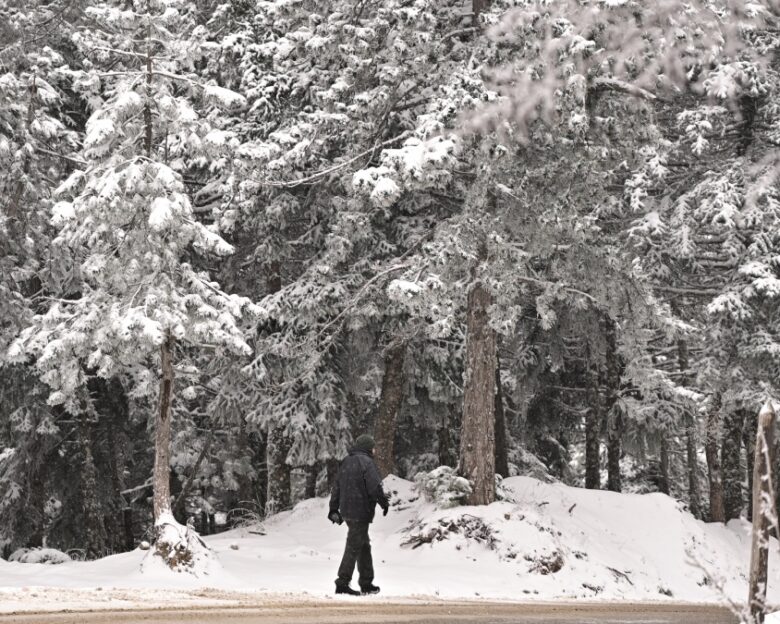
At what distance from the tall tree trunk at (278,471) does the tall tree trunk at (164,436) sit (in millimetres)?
7281

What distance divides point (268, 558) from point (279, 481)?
7.73 m

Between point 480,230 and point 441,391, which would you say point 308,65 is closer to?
point 480,230

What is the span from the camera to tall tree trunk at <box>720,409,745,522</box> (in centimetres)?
2191

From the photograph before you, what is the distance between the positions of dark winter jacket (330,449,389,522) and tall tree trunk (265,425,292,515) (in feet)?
35.3

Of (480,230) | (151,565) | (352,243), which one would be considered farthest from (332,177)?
(151,565)

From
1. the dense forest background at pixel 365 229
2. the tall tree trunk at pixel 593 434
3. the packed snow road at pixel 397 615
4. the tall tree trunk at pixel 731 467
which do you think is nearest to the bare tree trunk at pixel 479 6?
the dense forest background at pixel 365 229

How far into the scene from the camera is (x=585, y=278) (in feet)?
55.3

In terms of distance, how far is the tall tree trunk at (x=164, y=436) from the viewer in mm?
13789

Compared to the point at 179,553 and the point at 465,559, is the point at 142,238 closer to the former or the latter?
the point at 179,553

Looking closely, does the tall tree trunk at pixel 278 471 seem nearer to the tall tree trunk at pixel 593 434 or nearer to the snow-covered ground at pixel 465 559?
→ the snow-covered ground at pixel 465 559

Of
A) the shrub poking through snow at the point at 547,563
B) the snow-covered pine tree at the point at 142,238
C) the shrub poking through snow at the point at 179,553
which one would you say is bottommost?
the shrub poking through snow at the point at 547,563

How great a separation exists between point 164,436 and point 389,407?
23.5 feet

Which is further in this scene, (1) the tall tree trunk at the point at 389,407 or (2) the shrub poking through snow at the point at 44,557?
(1) the tall tree trunk at the point at 389,407

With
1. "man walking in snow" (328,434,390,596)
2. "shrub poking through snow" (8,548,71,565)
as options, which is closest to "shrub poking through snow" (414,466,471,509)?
"man walking in snow" (328,434,390,596)
